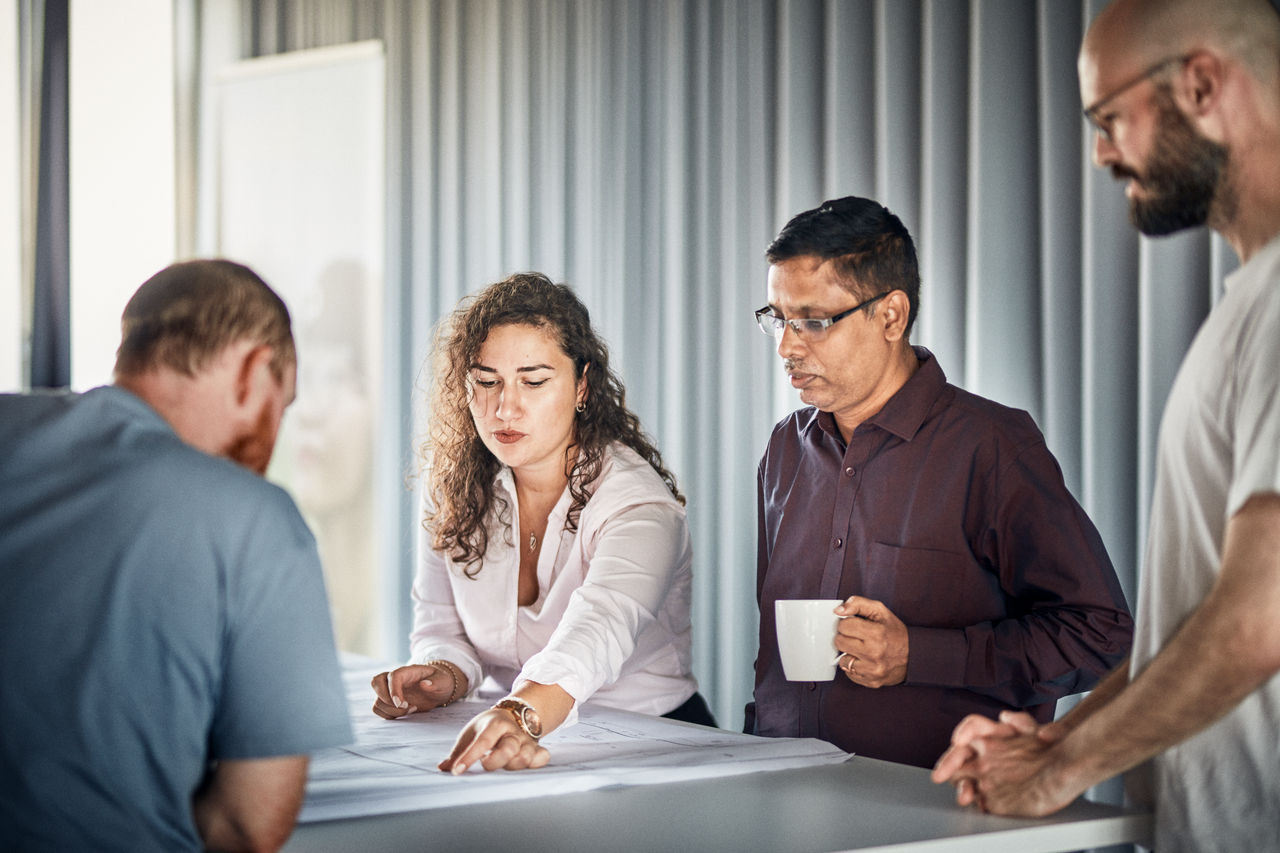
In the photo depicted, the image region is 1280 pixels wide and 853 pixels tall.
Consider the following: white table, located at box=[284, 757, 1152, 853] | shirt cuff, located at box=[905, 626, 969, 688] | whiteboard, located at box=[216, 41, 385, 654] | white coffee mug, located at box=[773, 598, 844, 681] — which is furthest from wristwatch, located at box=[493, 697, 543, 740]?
whiteboard, located at box=[216, 41, 385, 654]

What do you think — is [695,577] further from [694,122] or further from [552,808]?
[552,808]

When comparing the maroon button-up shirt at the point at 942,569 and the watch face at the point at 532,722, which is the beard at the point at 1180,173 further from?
the watch face at the point at 532,722

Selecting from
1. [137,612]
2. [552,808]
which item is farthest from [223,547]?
[552,808]

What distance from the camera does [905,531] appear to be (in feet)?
6.08

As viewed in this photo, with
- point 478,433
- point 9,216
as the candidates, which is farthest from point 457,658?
point 9,216

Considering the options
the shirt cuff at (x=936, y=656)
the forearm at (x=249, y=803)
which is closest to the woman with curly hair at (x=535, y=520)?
the shirt cuff at (x=936, y=656)

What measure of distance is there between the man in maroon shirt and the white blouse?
195 mm

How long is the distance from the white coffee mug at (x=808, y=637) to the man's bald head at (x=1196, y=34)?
691mm

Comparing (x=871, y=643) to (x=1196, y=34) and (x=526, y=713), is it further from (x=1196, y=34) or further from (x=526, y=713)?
(x=1196, y=34)

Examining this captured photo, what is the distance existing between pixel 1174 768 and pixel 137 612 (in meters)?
0.94

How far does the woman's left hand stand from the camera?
1.35 m

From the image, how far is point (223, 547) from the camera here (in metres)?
0.92

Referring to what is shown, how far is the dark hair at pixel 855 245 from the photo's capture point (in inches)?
76.7

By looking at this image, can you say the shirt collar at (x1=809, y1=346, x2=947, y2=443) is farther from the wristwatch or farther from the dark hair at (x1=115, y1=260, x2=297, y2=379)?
the dark hair at (x1=115, y1=260, x2=297, y2=379)
